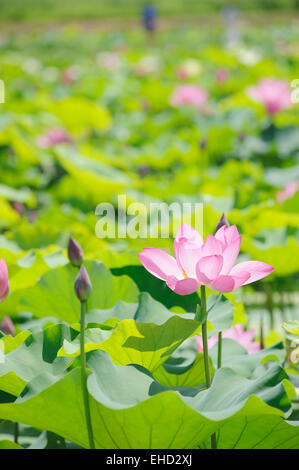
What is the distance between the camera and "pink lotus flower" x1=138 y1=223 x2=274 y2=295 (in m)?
0.72

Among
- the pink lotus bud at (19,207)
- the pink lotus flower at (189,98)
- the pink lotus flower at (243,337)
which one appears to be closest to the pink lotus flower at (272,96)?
the pink lotus flower at (189,98)

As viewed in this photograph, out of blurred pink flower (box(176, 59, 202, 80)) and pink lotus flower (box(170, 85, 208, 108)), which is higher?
blurred pink flower (box(176, 59, 202, 80))

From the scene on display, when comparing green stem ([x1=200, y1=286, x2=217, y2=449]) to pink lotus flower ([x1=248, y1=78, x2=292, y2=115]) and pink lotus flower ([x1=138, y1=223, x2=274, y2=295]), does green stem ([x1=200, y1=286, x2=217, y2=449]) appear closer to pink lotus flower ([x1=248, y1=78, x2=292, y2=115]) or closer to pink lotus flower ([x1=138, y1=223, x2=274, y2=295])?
pink lotus flower ([x1=138, y1=223, x2=274, y2=295])

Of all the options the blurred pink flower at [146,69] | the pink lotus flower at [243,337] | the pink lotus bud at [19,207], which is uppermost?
the blurred pink flower at [146,69]

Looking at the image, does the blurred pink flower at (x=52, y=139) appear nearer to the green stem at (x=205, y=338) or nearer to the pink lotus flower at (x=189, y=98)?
the pink lotus flower at (x=189, y=98)

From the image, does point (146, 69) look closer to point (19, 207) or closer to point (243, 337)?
point (19, 207)

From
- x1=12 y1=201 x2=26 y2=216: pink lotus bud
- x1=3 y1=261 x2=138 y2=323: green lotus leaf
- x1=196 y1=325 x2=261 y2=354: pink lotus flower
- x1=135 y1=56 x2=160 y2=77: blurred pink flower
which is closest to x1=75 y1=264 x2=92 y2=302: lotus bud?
x1=3 y1=261 x2=138 y2=323: green lotus leaf

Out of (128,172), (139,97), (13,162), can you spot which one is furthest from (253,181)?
(139,97)

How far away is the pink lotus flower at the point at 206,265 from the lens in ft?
2.35

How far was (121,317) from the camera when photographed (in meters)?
0.89

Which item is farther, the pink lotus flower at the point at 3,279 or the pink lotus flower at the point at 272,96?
the pink lotus flower at the point at 272,96

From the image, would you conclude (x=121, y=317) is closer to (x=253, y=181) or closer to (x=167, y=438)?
(x=167, y=438)

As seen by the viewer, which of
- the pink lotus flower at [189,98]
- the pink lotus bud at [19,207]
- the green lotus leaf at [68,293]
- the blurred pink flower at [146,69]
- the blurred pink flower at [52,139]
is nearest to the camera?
the green lotus leaf at [68,293]

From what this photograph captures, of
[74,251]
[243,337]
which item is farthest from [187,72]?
[74,251]
